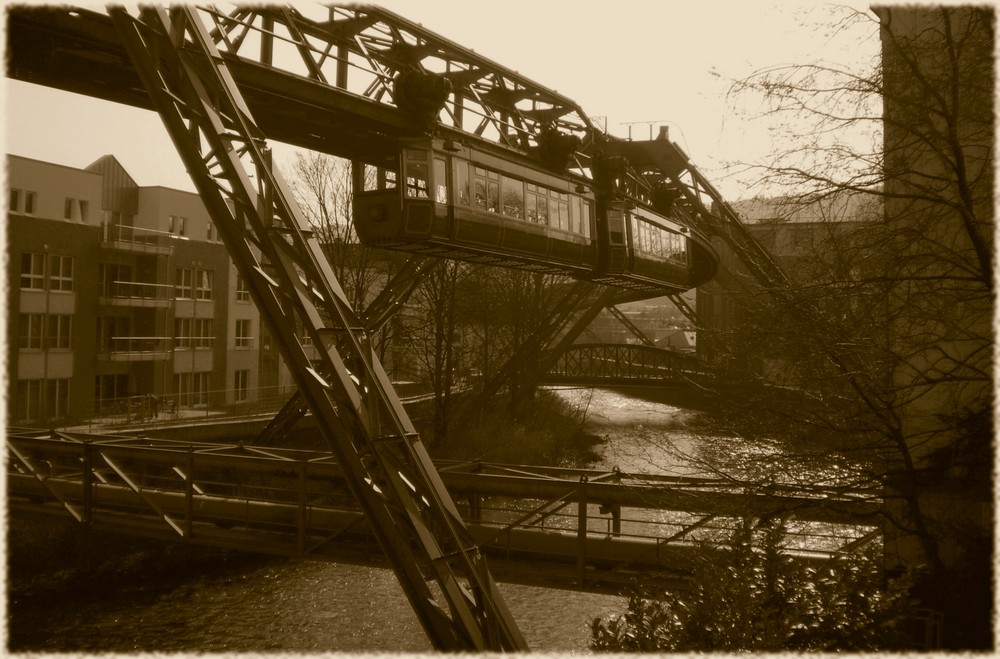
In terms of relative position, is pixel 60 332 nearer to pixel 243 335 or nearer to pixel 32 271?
pixel 32 271

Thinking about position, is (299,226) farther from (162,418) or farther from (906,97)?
(162,418)

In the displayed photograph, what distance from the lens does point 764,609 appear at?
502cm

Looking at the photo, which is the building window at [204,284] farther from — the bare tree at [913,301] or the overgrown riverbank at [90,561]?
the bare tree at [913,301]

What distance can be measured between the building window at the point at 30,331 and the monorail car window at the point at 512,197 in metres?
18.4

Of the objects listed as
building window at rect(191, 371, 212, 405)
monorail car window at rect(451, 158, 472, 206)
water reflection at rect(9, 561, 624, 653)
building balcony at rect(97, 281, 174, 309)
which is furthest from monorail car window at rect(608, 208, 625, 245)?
building window at rect(191, 371, 212, 405)

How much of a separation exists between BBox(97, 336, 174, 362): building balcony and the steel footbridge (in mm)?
14729

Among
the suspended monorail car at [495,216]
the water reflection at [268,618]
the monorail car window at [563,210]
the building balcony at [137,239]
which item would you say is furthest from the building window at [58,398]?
the monorail car window at [563,210]

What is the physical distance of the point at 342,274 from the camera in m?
25.2

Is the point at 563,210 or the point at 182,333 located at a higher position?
the point at 563,210

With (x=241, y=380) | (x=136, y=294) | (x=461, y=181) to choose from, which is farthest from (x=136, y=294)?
(x=461, y=181)

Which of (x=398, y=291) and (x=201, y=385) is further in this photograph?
(x=201, y=385)

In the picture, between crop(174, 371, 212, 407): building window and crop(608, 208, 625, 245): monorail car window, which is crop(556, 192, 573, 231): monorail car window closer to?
crop(608, 208, 625, 245): monorail car window

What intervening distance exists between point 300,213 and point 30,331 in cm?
2217

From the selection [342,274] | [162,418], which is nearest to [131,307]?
[162,418]
